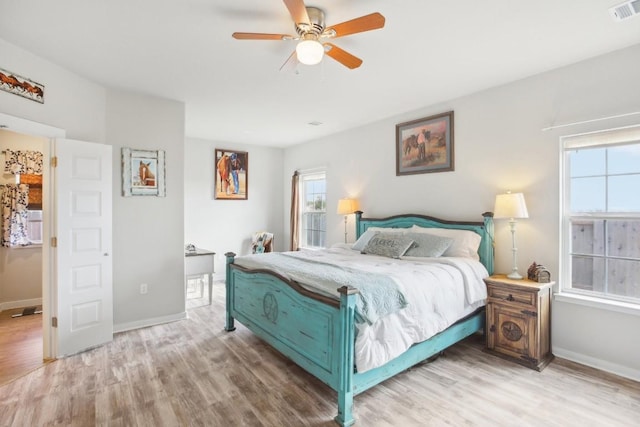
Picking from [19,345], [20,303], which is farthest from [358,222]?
[20,303]

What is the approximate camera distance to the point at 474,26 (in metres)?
2.24

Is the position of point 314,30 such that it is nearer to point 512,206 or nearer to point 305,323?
point 305,323

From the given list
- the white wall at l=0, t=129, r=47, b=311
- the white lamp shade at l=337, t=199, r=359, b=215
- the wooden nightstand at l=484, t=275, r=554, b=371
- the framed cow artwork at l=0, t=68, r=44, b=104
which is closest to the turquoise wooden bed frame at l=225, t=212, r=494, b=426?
the wooden nightstand at l=484, t=275, r=554, b=371

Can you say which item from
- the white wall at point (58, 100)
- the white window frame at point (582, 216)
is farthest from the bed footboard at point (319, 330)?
the white wall at point (58, 100)

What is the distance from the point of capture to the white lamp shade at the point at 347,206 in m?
4.83

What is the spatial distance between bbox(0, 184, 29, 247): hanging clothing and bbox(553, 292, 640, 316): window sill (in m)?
6.41

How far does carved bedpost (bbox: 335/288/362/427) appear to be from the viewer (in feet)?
6.48

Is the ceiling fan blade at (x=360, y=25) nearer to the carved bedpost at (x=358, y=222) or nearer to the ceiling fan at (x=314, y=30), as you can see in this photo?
the ceiling fan at (x=314, y=30)

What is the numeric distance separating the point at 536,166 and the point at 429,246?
4.16ft

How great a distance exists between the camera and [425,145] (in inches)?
158

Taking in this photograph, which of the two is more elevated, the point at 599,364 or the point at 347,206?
the point at 347,206

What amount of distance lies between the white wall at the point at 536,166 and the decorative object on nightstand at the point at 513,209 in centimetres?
15

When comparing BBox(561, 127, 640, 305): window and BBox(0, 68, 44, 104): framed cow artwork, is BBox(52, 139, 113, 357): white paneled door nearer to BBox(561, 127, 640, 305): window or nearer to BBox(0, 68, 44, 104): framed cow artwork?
BBox(0, 68, 44, 104): framed cow artwork

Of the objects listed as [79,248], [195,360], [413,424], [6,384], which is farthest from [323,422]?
[79,248]
